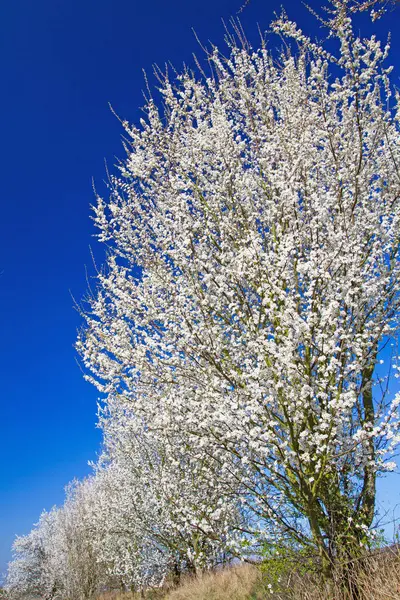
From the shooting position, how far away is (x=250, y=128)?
687 centimetres

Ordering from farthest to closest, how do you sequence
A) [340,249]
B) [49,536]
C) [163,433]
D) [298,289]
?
[49,536], [163,433], [298,289], [340,249]

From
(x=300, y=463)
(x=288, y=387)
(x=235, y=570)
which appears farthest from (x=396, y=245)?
(x=235, y=570)

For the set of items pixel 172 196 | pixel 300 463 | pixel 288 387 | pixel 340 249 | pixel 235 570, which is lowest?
pixel 235 570

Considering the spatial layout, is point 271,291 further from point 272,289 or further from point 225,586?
point 225,586

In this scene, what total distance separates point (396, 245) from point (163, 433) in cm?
433

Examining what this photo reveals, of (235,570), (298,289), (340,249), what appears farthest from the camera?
(235,570)

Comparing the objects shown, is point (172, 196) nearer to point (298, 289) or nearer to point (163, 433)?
point (298, 289)

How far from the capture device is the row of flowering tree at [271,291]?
485 centimetres

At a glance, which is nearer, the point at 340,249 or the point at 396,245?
the point at 340,249

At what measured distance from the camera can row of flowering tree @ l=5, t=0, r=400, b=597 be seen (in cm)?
485

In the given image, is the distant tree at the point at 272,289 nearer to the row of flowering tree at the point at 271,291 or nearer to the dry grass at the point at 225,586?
the row of flowering tree at the point at 271,291

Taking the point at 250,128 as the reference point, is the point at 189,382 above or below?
below

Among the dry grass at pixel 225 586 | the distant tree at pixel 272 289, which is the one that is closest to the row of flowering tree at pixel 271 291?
the distant tree at pixel 272 289

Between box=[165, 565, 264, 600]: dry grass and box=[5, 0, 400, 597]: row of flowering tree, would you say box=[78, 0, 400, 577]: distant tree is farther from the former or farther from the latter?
box=[165, 565, 264, 600]: dry grass
